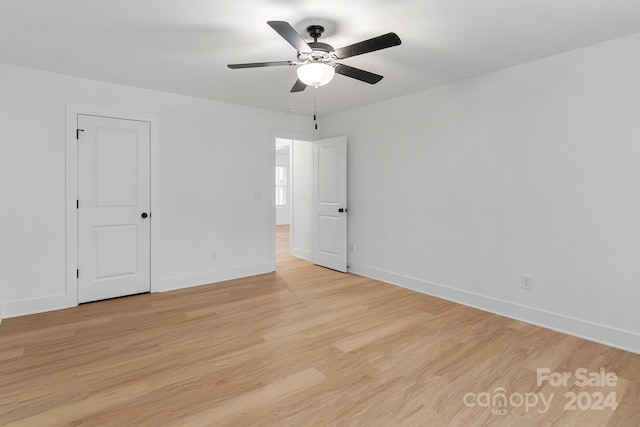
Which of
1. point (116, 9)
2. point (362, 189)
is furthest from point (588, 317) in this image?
point (116, 9)

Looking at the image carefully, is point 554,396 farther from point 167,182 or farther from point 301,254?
point 301,254

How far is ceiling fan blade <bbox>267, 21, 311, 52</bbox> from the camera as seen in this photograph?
1.96 m

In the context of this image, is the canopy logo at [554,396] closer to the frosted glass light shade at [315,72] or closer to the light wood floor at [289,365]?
the light wood floor at [289,365]

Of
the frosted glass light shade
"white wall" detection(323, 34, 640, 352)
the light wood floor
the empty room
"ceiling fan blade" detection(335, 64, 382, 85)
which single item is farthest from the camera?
"white wall" detection(323, 34, 640, 352)

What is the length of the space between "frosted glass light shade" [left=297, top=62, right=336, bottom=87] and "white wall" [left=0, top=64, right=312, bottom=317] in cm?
242

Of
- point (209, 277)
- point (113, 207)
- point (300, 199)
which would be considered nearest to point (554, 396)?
point (209, 277)

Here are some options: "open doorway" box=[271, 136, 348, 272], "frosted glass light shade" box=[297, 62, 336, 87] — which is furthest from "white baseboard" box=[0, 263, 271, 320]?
"frosted glass light shade" box=[297, 62, 336, 87]

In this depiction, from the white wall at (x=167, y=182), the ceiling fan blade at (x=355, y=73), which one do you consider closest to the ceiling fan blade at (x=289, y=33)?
the ceiling fan blade at (x=355, y=73)

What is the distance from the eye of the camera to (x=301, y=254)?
21.2 ft

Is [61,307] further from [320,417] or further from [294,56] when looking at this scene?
[294,56]

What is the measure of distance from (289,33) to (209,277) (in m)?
3.51

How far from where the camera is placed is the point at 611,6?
227cm

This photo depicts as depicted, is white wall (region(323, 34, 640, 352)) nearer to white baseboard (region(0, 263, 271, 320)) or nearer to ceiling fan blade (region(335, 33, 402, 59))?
ceiling fan blade (region(335, 33, 402, 59))

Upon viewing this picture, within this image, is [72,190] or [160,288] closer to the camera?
[72,190]
